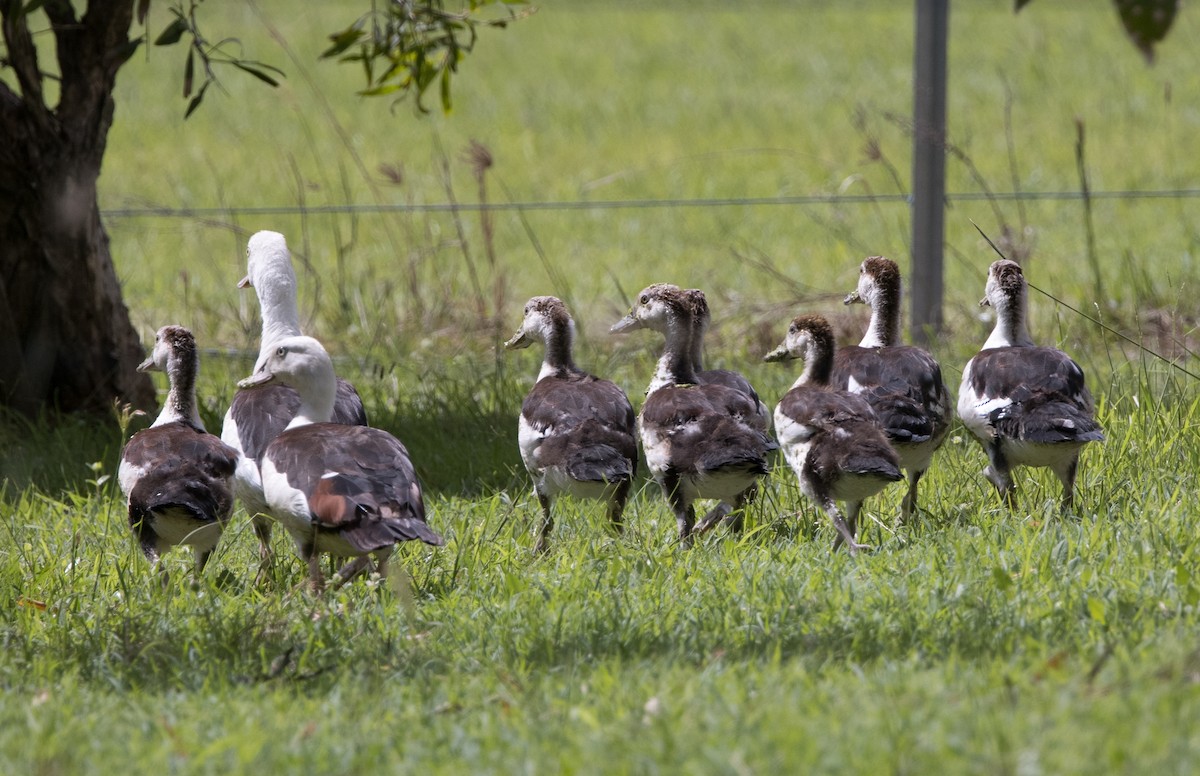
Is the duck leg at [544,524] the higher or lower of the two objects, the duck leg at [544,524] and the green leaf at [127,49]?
the lower

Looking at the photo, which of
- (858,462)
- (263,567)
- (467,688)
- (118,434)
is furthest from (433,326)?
(467,688)

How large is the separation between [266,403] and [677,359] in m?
1.86

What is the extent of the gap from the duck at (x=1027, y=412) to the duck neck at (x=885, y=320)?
0.67m

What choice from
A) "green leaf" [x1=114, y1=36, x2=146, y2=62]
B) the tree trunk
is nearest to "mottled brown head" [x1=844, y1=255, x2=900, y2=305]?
"green leaf" [x1=114, y1=36, x2=146, y2=62]

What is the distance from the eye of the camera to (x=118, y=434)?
26.0ft

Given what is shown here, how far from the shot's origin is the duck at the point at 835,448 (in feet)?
18.2

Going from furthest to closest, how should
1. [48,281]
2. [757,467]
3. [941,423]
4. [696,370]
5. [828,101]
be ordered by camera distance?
1. [828,101]
2. [48,281]
3. [696,370]
4. [941,423]
5. [757,467]

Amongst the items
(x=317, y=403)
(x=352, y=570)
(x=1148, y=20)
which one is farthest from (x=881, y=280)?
(x=1148, y=20)

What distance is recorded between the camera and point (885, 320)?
7.07 meters

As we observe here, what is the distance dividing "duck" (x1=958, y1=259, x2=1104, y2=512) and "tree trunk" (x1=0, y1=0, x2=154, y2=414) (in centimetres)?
470

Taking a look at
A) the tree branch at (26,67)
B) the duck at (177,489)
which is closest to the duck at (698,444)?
the duck at (177,489)

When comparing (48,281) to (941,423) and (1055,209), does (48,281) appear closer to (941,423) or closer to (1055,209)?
(941,423)

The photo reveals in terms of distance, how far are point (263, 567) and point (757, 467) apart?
2.01 meters

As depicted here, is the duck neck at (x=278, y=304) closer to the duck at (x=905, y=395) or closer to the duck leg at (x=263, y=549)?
the duck leg at (x=263, y=549)
